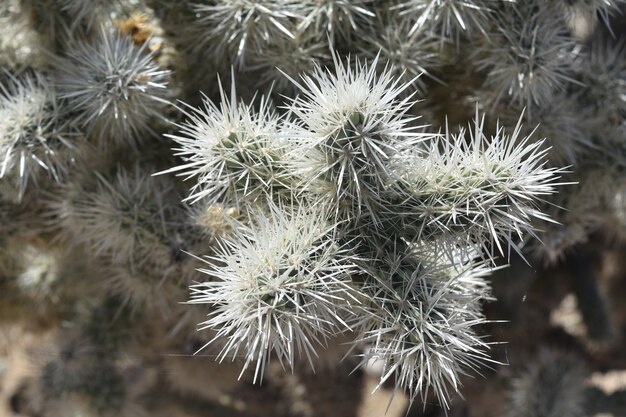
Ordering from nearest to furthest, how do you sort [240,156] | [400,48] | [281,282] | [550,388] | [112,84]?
[281,282], [240,156], [112,84], [400,48], [550,388]

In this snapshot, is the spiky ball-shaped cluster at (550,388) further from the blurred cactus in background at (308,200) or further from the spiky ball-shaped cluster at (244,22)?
the spiky ball-shaped cluster at (244,22)

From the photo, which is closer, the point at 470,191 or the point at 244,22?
the point at 470,191

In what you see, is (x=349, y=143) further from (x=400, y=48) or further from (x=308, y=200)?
(x=400, y=48)

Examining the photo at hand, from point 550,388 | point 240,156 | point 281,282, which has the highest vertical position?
point 240,156

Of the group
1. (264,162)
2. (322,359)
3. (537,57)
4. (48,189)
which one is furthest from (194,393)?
(537,57)

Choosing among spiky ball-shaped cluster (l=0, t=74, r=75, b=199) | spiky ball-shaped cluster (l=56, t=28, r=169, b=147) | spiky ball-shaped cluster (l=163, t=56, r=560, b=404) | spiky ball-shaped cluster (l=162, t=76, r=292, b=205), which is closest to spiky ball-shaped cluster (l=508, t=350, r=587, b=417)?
spiky ball-shaped cluster (l=163, t=56, r=560, b=404)

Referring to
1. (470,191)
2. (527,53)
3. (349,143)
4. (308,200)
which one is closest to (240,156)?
(308,200)

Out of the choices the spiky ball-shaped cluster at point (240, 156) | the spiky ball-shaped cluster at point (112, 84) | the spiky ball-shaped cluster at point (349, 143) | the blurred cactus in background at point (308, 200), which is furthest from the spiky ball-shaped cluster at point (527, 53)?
the spiky ball-shaped cluster at point (112, 84)

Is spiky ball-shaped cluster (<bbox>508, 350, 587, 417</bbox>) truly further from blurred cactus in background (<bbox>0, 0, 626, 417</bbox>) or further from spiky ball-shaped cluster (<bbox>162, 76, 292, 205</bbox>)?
Result: spiky ball-shaped cluster (<bbox>162, 76, 292, 205</bbox>)
